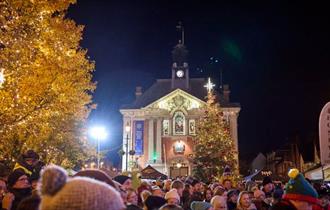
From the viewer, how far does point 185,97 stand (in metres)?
50.5

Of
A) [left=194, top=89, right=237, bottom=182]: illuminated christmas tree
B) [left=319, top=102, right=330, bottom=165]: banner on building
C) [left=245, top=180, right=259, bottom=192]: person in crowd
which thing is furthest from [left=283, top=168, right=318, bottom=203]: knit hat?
[left=194, top=89, right=237, bottom=182]: illuminated christmas tree

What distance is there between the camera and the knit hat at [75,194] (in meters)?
1.77

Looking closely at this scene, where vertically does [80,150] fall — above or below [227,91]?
below

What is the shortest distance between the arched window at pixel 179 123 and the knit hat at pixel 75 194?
47.9 metres

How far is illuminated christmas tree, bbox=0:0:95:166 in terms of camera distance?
13.9 meters

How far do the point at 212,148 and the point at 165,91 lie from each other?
875 inches

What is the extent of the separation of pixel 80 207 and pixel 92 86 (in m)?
19.0

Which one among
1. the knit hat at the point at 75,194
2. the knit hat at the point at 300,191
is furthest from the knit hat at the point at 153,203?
the knit hat at the point at 75,194

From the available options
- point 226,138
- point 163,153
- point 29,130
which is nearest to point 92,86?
point 29,130

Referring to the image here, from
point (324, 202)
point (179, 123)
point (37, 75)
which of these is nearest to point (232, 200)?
point (324, 202)

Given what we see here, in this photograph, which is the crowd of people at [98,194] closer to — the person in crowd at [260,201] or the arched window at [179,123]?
the person in crowd at [260,201]

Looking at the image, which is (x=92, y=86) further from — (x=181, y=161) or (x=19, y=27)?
(x=181, y=161)

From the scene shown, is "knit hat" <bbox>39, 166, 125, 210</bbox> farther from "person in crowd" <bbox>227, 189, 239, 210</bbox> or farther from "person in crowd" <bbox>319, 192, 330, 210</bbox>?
"person in crowd" <bbox>227, 189, 239, 210</bbox>

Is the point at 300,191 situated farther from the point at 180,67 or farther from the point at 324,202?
the point at 180,67
